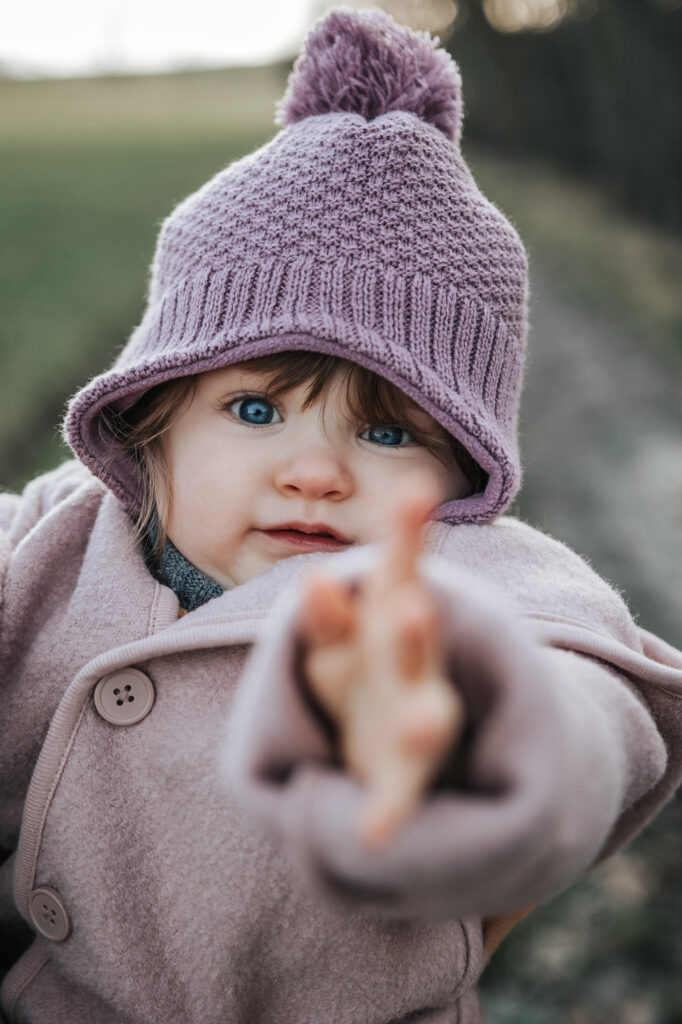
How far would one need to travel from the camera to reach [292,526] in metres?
1.63

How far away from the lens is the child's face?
1604 mm

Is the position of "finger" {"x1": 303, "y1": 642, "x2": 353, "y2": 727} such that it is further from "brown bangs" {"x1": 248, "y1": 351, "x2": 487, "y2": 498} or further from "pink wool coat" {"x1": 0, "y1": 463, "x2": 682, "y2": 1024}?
"brown bangs" {"x1": 248, "y1": 351, "x2": 487, "y2": 498}

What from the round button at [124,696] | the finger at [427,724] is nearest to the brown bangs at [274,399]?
the round button at [124,696]

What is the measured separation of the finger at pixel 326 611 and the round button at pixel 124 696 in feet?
2.58

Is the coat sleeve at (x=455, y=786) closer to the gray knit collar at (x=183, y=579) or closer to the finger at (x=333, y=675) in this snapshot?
the finger at (x=333, y=675)

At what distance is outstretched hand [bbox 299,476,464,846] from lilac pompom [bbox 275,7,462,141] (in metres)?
1.28

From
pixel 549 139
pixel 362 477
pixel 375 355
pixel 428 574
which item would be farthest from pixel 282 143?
pixel 549 139

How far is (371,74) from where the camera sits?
1.81 metres

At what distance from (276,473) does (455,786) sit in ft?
2.65

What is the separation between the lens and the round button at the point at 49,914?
1.49 metres

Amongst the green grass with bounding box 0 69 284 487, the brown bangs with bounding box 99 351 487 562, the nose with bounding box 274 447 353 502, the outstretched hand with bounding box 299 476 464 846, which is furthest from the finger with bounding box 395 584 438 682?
the green grass with bounding box 0 69 284 487

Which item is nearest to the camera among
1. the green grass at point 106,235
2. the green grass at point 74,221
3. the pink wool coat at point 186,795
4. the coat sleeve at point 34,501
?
the pink wool coat at point 186,795

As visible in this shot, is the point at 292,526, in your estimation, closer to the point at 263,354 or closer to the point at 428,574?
the point at 263,354

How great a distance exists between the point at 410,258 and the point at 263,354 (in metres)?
0.30
